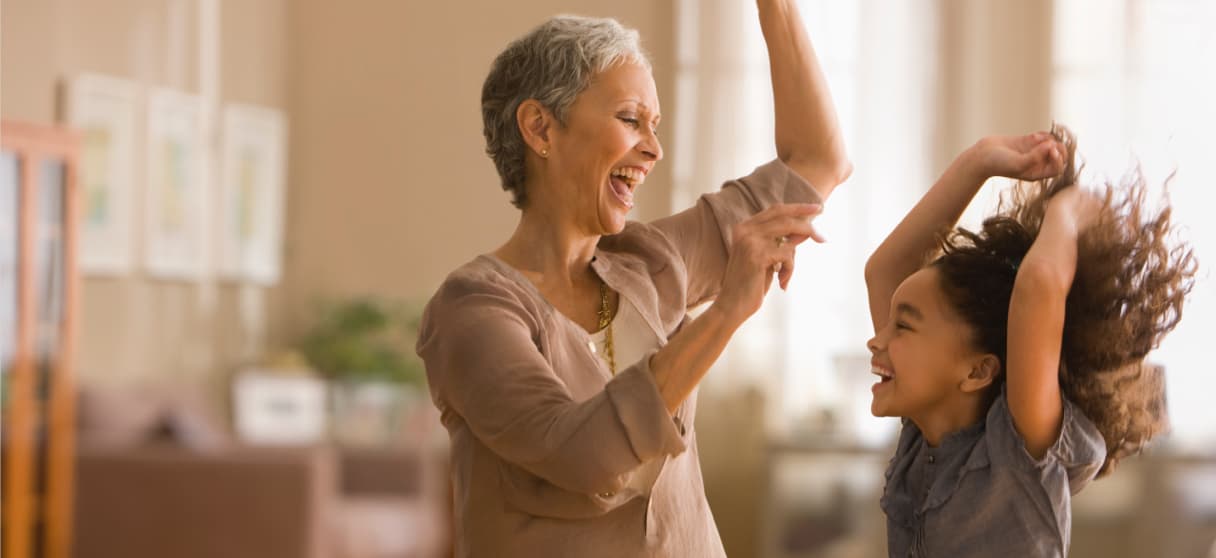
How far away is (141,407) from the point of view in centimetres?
582

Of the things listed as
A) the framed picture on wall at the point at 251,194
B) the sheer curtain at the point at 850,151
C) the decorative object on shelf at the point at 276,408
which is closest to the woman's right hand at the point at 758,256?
the sheer curtain at the point at 850,151

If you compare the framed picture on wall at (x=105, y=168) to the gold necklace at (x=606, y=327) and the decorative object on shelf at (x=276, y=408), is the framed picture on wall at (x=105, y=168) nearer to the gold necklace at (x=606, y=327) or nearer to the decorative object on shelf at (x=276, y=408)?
the decorative object on shelf at (x=276, y=408)

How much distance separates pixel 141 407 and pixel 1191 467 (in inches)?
166

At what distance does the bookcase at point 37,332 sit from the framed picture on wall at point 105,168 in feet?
3.72

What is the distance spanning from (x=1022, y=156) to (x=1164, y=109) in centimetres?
476

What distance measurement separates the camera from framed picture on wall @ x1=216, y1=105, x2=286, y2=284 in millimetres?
7102

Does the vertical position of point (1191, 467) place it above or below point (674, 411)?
below

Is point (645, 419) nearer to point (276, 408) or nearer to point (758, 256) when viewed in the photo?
point (758, 256)

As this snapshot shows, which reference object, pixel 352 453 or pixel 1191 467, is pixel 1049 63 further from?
pixel 352 453

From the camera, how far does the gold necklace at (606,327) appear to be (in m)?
1.60

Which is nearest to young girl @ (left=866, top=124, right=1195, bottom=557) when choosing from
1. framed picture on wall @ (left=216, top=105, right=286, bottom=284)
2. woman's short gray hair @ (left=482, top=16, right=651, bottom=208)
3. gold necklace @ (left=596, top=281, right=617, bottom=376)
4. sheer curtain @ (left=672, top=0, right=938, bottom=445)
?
gold necklace @ (left=596, top=281, right=617, bottom=376)

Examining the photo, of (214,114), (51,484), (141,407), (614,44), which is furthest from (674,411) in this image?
(214,114)

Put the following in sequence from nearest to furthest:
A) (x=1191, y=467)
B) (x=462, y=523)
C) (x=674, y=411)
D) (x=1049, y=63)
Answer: (x=674, y=411) → (x=462, y=523) → (x=1191, y=467) → (x=1049, y=63)

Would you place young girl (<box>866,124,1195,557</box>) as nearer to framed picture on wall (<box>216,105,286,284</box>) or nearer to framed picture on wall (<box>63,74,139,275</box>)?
framed picture on wall (<box>63,74,139,275</box>)
